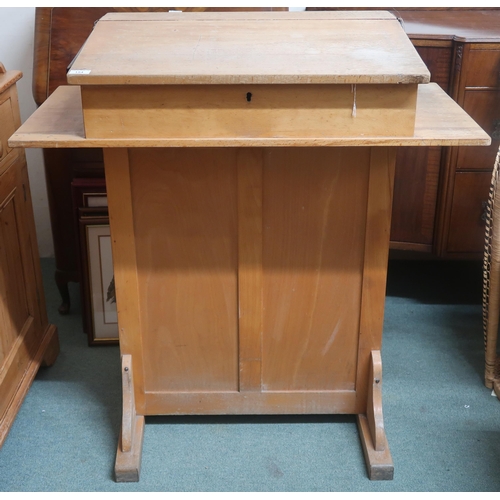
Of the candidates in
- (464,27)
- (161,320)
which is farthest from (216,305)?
(464,27)

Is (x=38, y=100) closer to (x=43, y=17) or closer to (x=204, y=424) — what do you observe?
(x=43, y=17)

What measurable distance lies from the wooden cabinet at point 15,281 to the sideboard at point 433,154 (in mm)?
265

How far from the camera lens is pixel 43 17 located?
2590 mm

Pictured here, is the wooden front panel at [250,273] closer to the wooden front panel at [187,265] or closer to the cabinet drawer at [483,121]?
the wooden front panel at [187,265]

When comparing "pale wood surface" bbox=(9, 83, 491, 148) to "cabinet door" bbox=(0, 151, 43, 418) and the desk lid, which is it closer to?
the desk lid

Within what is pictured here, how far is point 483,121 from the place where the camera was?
2.54m

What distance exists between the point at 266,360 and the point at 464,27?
1.42 metres

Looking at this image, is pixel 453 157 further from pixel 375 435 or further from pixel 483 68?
pixel 375 435

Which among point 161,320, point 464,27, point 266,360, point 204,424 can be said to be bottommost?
point 204,424

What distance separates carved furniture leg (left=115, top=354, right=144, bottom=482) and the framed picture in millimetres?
605

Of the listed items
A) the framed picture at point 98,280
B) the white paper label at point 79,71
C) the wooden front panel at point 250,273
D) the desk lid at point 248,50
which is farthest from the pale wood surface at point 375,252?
the framed picture at point 98,280

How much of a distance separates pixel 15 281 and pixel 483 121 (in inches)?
67.6

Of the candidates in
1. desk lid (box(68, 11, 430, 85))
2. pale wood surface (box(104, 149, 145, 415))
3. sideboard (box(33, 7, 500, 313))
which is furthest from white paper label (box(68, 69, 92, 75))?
sideboard (box(33, 7, 500, 313))

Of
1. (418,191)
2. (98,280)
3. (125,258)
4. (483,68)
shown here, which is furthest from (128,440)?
(483,68)
